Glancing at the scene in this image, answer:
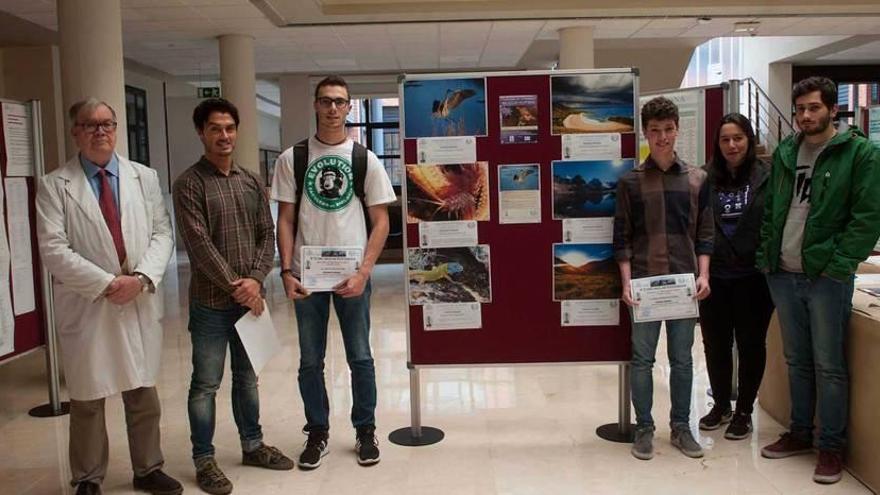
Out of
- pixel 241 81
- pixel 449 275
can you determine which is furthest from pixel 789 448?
pixel 241 81

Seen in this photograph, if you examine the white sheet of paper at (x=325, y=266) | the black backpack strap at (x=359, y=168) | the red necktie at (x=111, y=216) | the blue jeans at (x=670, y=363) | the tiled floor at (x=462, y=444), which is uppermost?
the black backpack strap at (x=359, y=168)

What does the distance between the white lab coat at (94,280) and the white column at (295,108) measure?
1086cm

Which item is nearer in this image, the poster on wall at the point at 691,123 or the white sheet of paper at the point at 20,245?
the white sheet of paper at the point at 20,245

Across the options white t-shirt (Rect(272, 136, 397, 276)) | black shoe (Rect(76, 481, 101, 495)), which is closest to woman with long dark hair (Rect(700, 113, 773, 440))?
white t-shirt (Rect(272, 136, 397, 276))

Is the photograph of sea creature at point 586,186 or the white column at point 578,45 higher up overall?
the white column at point 578,45

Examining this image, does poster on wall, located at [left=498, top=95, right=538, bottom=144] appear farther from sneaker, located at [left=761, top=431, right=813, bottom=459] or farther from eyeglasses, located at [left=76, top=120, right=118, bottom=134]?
sneaker, located at [left=761, top=431, right=813, bottom=459]

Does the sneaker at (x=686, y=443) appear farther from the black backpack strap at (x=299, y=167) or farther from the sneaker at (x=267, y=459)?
the black backpack strap at (x=299, y=167)

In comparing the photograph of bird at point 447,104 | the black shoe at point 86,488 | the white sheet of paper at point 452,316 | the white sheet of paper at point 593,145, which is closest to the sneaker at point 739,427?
the white sheet of paper at point 452,316

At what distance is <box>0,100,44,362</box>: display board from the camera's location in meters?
4.25

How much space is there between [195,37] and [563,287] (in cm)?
764

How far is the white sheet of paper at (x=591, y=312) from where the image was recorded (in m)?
3.73

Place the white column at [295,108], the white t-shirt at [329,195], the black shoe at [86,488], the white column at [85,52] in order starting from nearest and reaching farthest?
the black shoe at [86,488], the white t-shirt at [329,195], the white column at [85,52], the white column at [295,108]

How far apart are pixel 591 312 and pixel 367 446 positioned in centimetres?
130

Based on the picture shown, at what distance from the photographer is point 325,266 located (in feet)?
11.1
